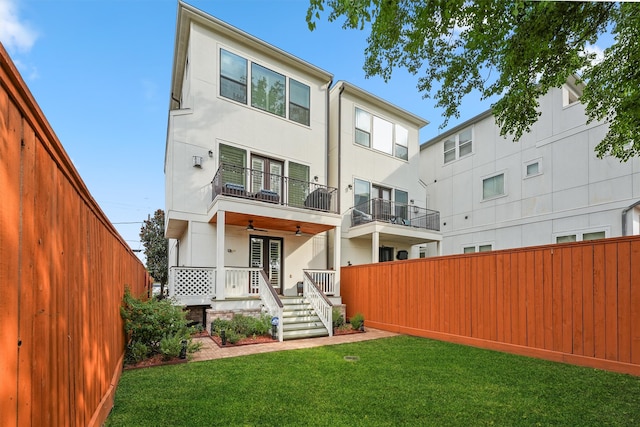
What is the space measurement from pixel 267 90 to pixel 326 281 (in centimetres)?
762

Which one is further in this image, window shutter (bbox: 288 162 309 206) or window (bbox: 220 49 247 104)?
window shutter (bbox: 288 162 309 206)

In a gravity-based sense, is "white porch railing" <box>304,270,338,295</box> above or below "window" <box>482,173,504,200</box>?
below

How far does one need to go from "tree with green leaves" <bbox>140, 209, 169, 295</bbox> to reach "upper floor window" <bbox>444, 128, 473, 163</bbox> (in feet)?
58.6

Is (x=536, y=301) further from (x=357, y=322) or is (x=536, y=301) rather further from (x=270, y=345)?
(x=270, y=345)

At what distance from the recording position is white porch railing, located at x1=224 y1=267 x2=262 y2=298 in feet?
33.0

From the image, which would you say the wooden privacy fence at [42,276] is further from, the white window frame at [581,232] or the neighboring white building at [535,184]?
the neighboring white building at [535,184]

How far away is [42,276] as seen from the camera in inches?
73.6

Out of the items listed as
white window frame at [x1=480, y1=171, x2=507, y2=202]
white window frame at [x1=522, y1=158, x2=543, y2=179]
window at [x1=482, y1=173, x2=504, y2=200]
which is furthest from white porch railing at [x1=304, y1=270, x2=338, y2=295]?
white window frame at [x1=522, y1=158, x2=543, y2=179]

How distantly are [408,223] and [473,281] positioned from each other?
263 inches

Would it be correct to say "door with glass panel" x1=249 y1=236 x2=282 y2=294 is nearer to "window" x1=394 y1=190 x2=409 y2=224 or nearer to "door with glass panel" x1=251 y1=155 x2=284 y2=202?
"door with glass panel" x1=251 y1=155 x2=284 y2=202

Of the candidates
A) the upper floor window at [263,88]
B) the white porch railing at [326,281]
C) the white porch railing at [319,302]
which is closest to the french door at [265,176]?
the upper floor window at [263,88]

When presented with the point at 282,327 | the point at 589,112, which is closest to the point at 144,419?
the point at 282,327

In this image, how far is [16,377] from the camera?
59.3 inches

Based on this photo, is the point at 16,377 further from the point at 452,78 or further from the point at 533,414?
the point at 452,78
